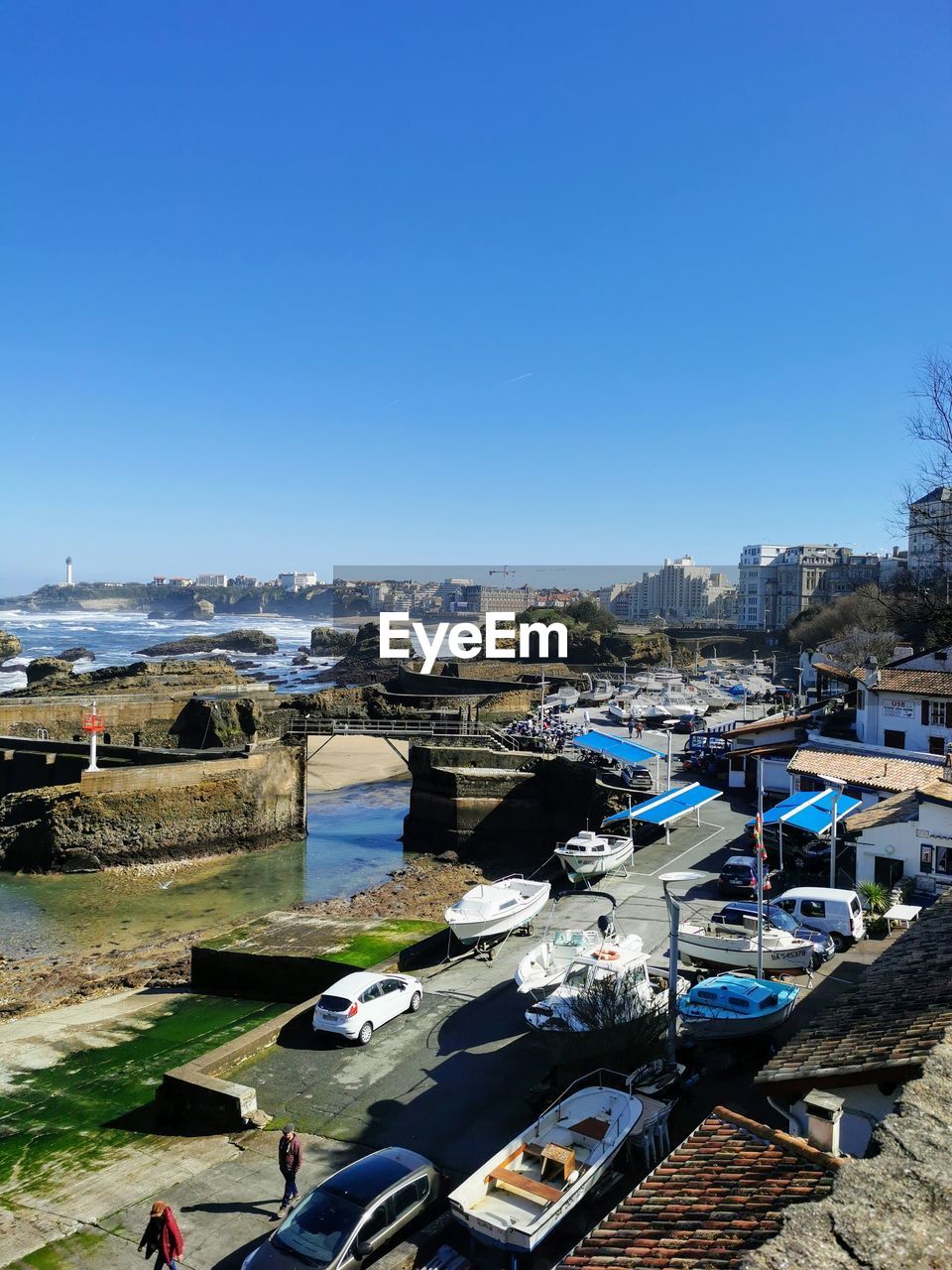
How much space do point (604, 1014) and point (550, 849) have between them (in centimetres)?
1883

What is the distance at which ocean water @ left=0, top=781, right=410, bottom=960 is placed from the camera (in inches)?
890

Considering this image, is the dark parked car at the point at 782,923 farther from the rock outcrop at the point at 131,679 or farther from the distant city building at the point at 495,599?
the distant city building at the point at 495,599

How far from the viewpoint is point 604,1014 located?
1128 cm

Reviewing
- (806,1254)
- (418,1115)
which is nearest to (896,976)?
(806,1254)

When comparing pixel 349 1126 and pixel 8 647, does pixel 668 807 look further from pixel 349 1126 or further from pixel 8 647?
pixel 8 647

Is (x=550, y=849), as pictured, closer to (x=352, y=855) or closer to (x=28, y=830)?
(x=352, y=855)

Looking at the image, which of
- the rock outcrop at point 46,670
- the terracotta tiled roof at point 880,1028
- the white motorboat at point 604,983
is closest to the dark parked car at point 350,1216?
the white motorboat at point 604,983

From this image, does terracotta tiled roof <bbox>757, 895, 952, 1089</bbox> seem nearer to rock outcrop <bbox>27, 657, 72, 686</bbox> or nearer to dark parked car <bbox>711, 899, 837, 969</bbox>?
dark parked car <bbox>711, 899, 837, 969</bbox>

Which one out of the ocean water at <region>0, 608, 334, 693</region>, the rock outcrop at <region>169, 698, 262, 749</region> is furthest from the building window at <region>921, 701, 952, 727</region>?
the ocean water at <region>0, 608, 334, 693</region>

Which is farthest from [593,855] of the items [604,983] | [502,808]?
[502,808]

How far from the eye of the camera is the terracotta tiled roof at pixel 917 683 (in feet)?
78.5

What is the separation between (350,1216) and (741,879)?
12.9m

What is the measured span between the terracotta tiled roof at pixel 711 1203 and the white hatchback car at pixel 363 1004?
7.84 m

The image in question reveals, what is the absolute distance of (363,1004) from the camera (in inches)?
514
